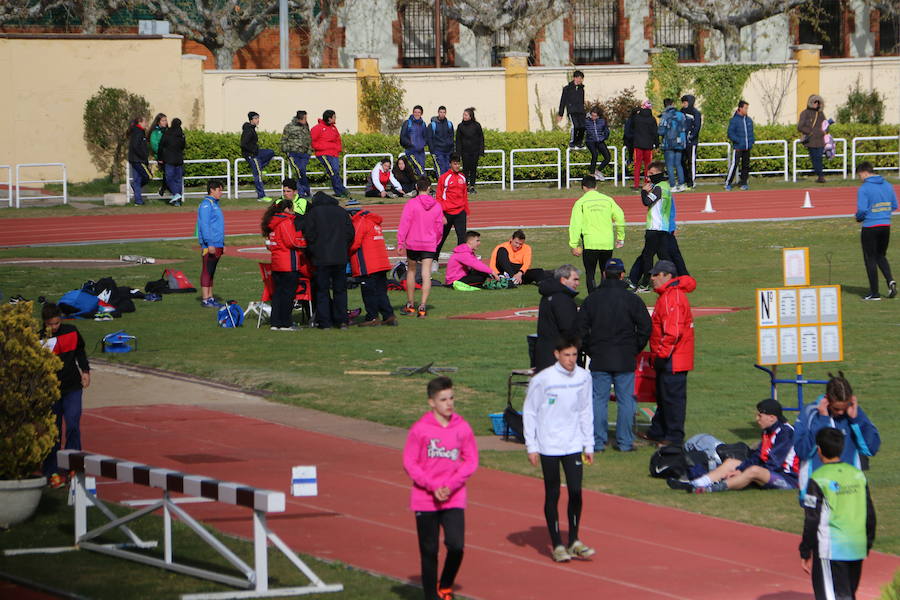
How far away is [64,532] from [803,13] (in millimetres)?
49017

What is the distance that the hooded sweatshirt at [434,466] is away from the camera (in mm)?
9359

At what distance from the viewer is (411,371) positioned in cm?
1733

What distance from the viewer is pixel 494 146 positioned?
41.2 metres

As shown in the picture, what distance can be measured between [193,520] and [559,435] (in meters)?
2.50

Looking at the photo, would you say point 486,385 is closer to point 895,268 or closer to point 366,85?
point 895,268

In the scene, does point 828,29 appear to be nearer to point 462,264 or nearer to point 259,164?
point 259,164

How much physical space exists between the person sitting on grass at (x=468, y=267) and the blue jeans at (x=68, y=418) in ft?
37.6

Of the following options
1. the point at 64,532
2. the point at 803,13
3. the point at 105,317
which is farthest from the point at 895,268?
the point at 803,13

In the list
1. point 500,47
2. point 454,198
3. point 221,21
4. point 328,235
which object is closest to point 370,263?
point 328,235

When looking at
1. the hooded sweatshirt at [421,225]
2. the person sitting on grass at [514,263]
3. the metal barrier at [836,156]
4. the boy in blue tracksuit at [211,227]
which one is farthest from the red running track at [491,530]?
the metal barrier at [836,156]

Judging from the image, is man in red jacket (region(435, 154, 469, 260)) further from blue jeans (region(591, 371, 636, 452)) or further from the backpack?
blue jeans (region(591, 371, 636, 452))

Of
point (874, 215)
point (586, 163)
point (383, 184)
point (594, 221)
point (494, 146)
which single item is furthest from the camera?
point (494, 146)

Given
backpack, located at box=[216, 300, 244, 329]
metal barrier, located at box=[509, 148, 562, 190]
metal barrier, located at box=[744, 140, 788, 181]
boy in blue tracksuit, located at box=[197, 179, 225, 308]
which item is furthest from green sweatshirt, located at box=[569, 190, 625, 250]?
metal barrier, located at box=[744, 140, 788, 181]

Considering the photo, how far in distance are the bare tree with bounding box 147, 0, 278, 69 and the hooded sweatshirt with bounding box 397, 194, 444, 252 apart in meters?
32.7
